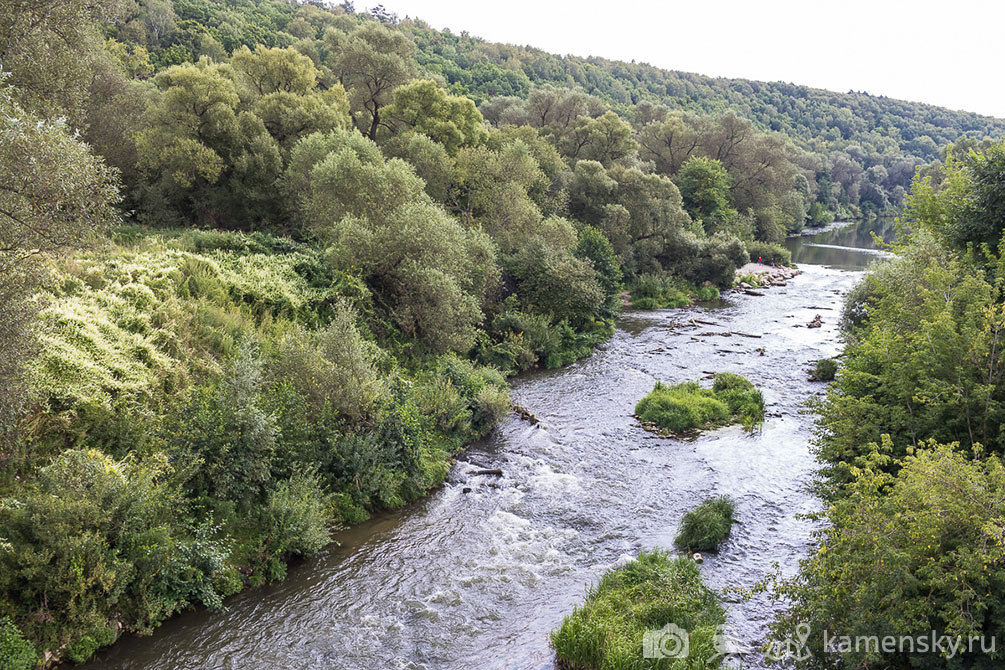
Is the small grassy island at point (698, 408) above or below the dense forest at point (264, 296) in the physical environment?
below

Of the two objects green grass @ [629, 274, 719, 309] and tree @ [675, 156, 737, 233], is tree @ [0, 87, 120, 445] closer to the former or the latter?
green grass @ [629, 274, 719, 309]

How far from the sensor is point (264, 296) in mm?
21703

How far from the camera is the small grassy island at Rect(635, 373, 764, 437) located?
2217 centimetres

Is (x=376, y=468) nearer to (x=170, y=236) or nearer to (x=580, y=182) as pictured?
(x=170, y=236)

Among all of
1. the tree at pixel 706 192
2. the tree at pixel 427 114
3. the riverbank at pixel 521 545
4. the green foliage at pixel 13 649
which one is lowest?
the riverbank at pixel 521 545

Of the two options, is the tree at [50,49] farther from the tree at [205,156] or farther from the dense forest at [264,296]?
the tree at [205,156]

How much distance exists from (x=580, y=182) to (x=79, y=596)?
4404 centimetres

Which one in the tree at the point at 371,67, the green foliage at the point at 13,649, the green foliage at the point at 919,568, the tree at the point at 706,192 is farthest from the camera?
the tree at the point at 706,192

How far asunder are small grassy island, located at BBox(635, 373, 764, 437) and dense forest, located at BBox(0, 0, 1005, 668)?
5.93 meters

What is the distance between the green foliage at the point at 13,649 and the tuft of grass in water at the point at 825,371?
2942 cm

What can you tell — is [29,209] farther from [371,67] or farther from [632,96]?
[632,96]

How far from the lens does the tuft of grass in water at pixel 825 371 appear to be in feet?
89.6

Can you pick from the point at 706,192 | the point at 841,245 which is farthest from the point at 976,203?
the point at 841,245

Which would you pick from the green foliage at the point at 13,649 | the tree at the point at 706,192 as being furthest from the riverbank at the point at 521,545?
the tree at the point at 706,192
